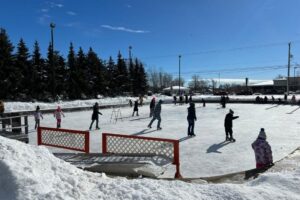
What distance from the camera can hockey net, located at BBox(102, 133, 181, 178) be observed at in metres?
10.1

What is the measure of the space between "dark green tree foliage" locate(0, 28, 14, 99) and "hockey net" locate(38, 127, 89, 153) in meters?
26.9

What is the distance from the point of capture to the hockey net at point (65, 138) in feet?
39.7

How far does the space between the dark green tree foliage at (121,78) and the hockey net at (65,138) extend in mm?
47828

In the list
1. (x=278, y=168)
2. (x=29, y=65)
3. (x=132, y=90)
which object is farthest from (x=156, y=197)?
(x=132, y=90)

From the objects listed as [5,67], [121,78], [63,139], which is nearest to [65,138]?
[63,139]

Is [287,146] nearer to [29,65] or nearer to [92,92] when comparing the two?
[29,65]

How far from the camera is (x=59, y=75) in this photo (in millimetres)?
47531

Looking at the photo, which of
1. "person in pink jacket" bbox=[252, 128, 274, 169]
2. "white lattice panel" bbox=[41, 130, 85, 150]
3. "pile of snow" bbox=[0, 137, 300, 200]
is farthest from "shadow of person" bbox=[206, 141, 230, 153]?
"pile of snow" bbox=[0, 137, 300, 200]

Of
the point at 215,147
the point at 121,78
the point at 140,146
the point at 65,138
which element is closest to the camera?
the point at 140,146

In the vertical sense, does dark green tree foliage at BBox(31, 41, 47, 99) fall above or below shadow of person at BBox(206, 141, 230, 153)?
above

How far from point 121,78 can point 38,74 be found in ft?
66.3

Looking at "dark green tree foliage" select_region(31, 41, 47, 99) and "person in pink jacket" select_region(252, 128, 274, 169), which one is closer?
"person in pink jacket" select_region(252, 128, 274, 169)

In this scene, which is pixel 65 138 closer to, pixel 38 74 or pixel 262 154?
pixel 262 154

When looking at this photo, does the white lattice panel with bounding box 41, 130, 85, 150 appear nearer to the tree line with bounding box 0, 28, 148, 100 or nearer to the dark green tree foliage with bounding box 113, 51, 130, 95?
the tree line with bounding box 0, 28, 148, 100
